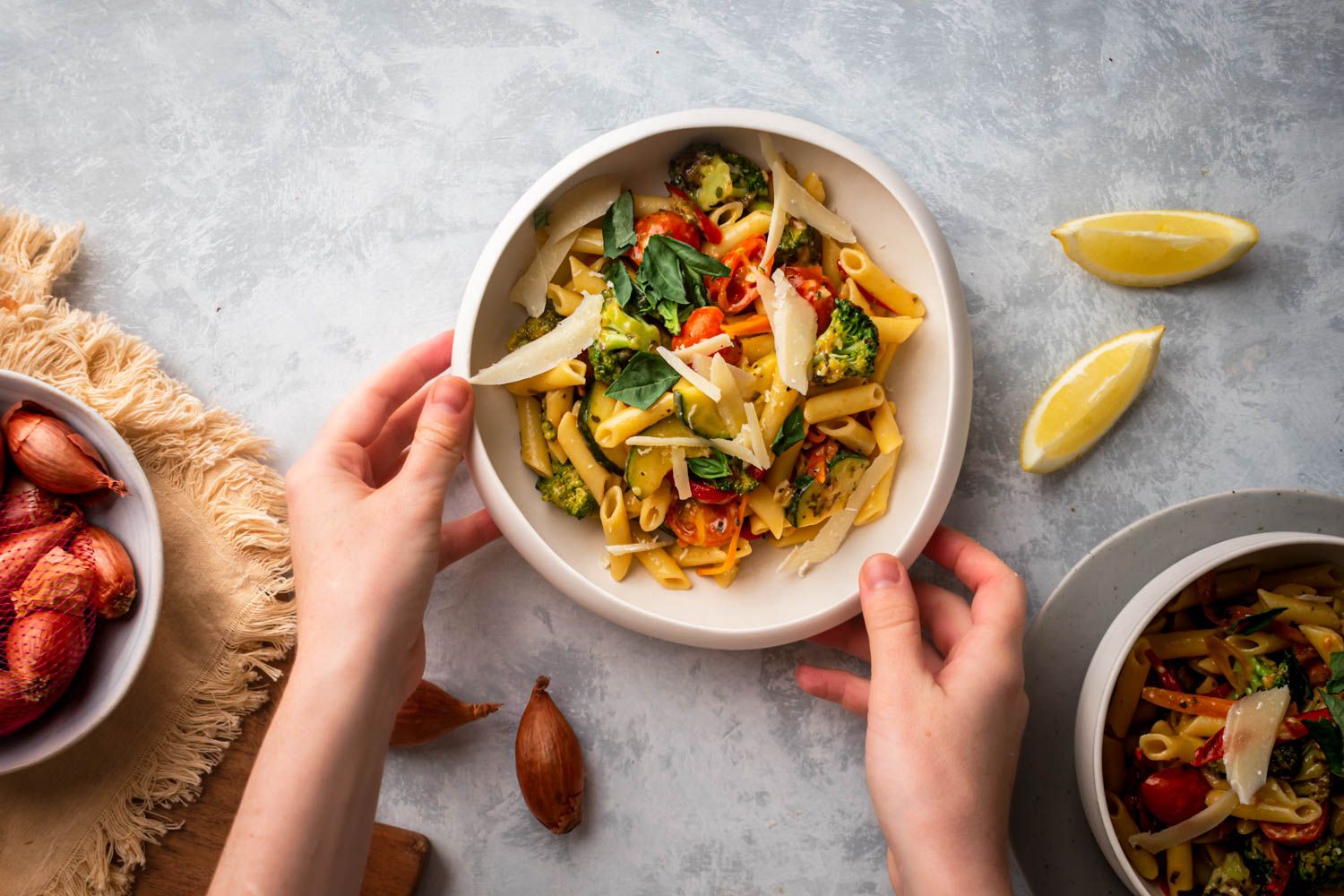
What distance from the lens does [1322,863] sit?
1.77 meters

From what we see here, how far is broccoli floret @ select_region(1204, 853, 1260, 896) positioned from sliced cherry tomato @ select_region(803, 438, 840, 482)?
1.14m

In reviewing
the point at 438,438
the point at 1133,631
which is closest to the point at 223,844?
the point at 438,438

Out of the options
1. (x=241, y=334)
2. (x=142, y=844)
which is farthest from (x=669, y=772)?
(x=241, y=334)

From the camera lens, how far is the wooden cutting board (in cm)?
204

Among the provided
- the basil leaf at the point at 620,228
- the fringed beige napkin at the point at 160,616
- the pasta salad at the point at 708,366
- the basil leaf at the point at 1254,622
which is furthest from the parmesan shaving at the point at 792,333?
the fringed beige napkin at the point at 160,616

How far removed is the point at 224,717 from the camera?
6.75 ft

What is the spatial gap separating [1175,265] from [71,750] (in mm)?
2767

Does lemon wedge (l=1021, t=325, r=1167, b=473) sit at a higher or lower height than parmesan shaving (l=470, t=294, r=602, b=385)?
lower

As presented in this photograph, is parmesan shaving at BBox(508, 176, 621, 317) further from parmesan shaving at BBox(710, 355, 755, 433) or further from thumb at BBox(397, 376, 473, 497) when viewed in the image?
parmesan shaving at BBox(710, 355, 755, 433)

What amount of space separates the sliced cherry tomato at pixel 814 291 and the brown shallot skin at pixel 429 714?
1.16 meters

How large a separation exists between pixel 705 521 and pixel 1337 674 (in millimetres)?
1271

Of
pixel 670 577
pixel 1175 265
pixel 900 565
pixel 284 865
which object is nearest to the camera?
pixel 284 865

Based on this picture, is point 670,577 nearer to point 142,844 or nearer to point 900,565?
point 900,565

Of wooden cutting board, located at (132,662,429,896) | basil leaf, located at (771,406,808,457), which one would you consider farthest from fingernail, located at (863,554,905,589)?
wooden cutting board, located at (132,662,429,896)
